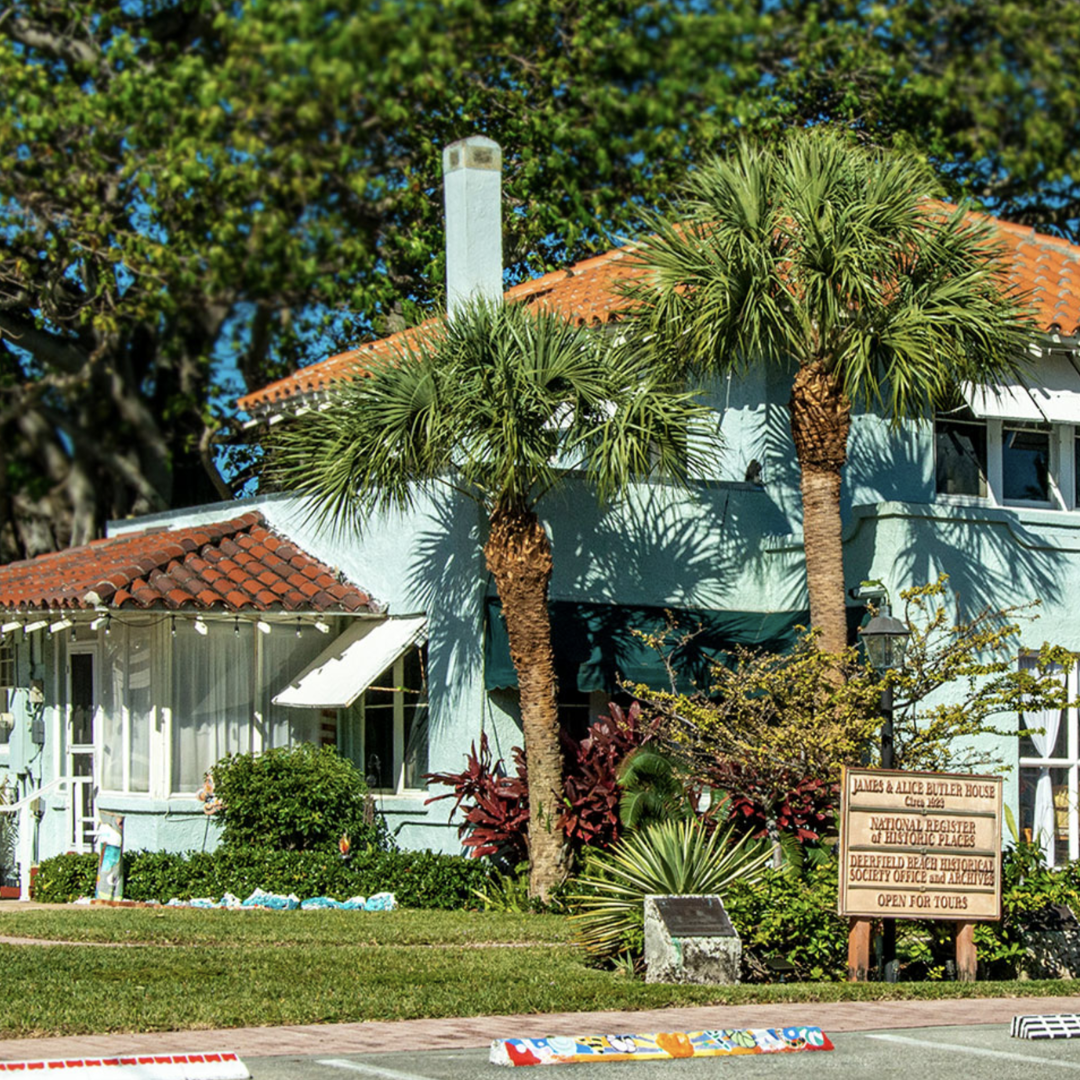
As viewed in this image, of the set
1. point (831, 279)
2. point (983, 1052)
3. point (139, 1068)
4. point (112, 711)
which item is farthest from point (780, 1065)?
point (112, 711)

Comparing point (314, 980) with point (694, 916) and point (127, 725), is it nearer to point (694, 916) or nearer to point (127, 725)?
point (694, 916)

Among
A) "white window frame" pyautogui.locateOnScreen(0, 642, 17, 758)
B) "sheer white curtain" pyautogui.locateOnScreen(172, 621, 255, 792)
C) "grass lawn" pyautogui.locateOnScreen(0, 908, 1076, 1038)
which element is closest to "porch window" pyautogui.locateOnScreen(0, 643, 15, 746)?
"white window frame" pyautogui.locateOnScreen(0, 642, 17, 758)

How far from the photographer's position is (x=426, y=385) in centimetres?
1577

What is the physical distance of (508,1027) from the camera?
9.55 metres

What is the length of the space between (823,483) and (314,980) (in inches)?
285

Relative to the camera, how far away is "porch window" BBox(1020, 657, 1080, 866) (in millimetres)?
17938

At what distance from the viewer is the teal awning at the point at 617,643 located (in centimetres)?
1733

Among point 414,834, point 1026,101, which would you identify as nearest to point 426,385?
point 414,834

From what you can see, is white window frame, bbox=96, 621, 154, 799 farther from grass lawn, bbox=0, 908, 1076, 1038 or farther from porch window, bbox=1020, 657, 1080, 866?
porch window, bbox=1020, 657, 1080, 866

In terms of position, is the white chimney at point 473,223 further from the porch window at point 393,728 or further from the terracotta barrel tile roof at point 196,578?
the porch window at point 393,728

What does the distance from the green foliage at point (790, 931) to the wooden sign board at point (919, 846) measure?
16.8 inches

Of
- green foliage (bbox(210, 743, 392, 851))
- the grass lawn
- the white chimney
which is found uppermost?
the white chimney

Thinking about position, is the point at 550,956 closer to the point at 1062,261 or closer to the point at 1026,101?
the point at 1062,261

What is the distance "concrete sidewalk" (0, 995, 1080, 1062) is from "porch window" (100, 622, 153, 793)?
30.4ft
